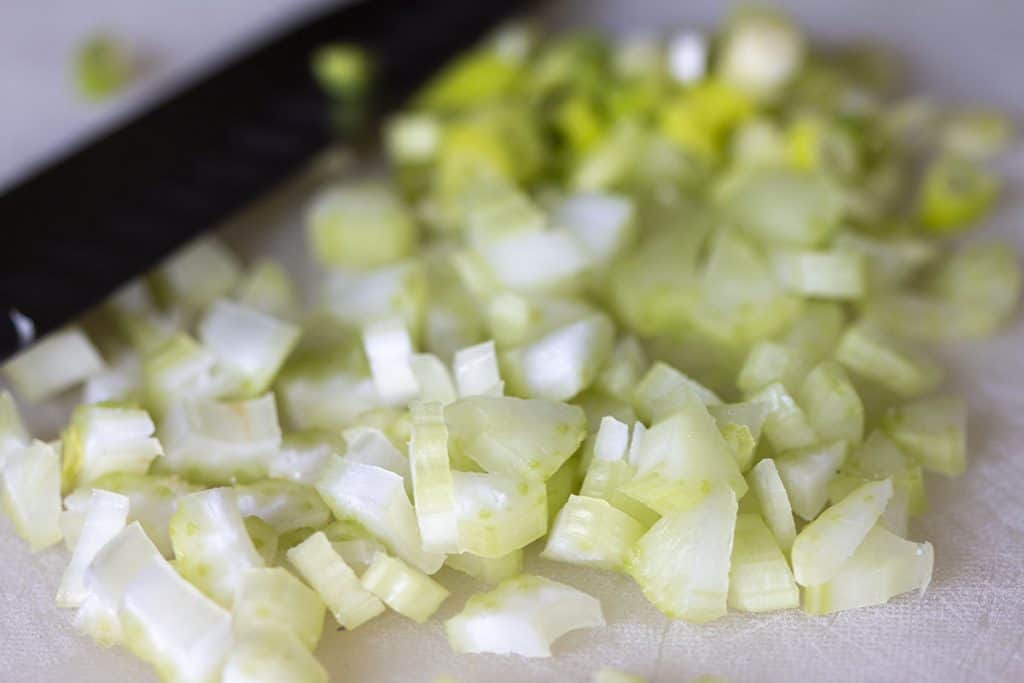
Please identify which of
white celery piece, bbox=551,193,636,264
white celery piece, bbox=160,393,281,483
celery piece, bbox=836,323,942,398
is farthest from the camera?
white celery piece, bbox=551,193,636,264

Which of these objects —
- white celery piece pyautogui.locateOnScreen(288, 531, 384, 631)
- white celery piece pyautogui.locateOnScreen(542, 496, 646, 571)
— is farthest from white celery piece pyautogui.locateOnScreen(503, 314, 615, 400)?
white celery piece pyautogui.locateOnScreen(288, 531, 384, 631)

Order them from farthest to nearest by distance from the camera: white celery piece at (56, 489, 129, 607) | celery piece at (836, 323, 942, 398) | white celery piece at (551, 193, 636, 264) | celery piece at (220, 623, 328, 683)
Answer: white celery piece at (551, 193, 636, 264)
celery piece at (836, 323, 942, 398)
white celery piece at (56, 489, 129, 607)
celery piece at (220, 623, 328, 683)

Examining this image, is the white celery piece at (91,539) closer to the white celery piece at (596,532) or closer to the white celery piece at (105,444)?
the white celery piece at (105,444)

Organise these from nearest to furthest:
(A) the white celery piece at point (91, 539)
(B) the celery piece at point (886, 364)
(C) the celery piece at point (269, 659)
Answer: (C) the celery piece at point (269, 659)
(A) the white celery piece at point (91, 539)
(B) the celery piece at point (886, 364)

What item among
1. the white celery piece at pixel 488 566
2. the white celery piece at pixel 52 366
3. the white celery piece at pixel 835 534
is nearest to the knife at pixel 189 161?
the white celery piece at pixel 52 366

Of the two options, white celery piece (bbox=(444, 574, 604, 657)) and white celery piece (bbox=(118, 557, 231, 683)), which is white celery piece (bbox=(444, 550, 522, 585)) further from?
white celery piece (bbox=(118, 557, 231, 683))

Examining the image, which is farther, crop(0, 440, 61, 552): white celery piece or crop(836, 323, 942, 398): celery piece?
crop(836, 323, 942, 398): celery piece

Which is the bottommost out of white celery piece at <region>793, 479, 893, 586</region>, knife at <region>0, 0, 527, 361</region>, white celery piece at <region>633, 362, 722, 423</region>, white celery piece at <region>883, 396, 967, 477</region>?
white celery piece at <region>883, 396, 967, 477</region>

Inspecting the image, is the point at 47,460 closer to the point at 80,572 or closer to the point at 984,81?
the point at 80,572
